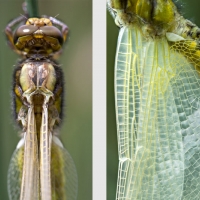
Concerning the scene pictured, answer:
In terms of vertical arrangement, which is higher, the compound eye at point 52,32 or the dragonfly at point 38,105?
the compound eye at point 52,32

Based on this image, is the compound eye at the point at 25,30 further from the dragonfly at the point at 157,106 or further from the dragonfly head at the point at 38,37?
the dragonfly at the point at 157,106

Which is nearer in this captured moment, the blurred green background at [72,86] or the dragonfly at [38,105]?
the dragonfly at [38,105]

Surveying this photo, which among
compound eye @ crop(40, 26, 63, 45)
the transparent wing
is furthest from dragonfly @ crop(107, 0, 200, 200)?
compound eye @ crop(40, 26, 63, 45)

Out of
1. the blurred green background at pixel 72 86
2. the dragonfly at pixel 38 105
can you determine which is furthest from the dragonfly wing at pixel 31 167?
the blurred green background at pixel 72 86

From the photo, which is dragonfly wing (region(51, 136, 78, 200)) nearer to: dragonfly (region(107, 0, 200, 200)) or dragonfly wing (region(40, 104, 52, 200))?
dragonfly wing (region(40, 104, 52, 200))

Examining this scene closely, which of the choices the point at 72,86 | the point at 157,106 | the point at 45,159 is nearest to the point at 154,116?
the point at 157,106

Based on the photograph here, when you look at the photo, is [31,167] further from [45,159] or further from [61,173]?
[61,173]
